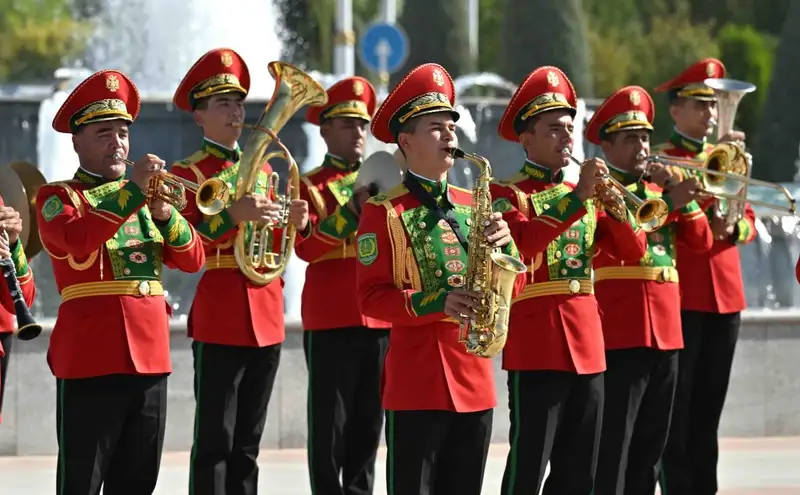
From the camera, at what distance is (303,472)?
1059cm

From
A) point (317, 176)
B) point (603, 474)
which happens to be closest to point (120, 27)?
point (317, 176)

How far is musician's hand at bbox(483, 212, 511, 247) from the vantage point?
6520 mm

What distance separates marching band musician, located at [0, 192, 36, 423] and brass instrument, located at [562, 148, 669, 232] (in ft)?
7.16

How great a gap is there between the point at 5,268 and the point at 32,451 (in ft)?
13.2

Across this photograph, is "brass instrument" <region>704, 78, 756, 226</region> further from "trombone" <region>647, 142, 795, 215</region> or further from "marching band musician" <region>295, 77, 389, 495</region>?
"marching band musician" <region>295, 77, 389, 495</region>

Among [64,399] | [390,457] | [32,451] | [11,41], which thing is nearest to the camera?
[390,457]

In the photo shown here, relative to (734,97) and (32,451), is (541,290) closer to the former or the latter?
(734,97)

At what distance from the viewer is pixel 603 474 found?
8.21 m

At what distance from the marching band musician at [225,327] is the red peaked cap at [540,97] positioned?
48.0 inches

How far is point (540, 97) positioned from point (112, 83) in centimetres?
170

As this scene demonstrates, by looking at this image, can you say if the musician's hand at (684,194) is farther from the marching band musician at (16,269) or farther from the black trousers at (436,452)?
the marching band musician at (16,269)

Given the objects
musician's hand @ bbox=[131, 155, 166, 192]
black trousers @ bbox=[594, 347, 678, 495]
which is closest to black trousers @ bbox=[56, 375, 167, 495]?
musician's hand @ bbox=[131, 155, 166, 192]

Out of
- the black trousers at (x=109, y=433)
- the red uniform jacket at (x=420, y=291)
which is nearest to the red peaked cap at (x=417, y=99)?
the red uniform jacket at (x=420, y=291)

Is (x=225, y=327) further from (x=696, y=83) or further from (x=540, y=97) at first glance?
(x=696, y=83)
